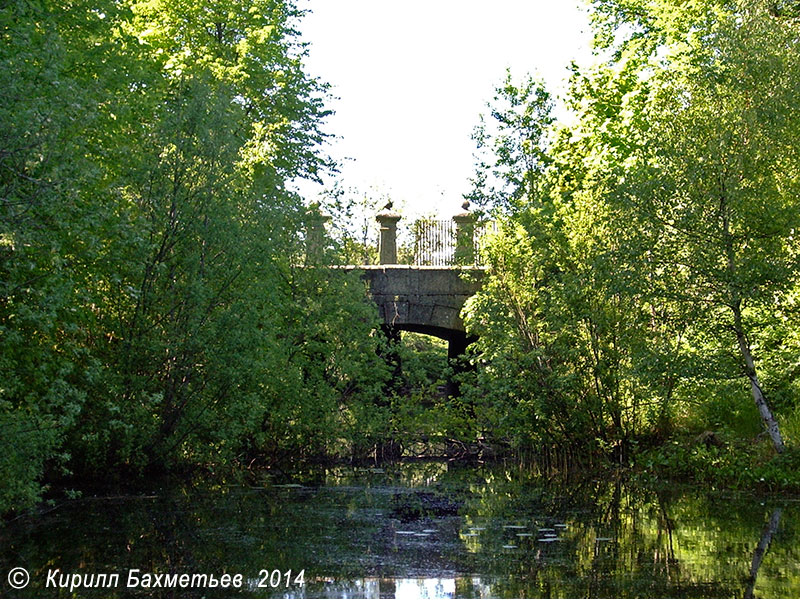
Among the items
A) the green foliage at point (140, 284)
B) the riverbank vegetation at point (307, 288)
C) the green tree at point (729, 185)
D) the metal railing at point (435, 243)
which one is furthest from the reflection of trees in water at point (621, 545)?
the metal railing at point (435, 243)

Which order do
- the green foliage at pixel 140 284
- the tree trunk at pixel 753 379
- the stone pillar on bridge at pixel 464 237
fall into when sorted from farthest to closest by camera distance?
the stone pillar on bridge at pixel 464 237, the tree trunk at pixel 753 379, the green foliage at pixel 140 284

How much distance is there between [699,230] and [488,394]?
18.2 feet

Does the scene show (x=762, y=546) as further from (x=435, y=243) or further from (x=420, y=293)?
(x=435, y=243)

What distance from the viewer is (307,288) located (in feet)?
64.8

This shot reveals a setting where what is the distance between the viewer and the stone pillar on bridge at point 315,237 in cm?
1959

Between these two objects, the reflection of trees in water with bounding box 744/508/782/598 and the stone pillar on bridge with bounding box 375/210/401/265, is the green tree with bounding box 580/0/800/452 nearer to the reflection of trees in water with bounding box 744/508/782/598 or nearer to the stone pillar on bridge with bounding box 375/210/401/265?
the reflection of trees in water with bounding box 744/508/782/598

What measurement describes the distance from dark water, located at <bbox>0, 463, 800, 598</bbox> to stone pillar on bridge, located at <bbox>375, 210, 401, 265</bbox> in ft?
35.1

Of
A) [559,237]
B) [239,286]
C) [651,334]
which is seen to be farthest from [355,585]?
[559,237]

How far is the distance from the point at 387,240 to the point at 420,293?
75.8 inches

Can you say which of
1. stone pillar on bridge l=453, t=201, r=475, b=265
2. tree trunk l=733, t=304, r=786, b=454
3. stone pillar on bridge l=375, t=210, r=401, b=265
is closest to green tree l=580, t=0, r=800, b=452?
tree trunk l=733, t=304, r=786, b=454

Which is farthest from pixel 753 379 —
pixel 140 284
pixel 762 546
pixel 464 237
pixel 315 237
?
pixel 464 237

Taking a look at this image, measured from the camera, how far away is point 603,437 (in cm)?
1714

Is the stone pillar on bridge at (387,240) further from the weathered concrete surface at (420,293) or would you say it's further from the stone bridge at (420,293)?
the weathered concrete surface at (420,293)

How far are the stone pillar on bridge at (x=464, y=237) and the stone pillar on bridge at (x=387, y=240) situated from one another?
1.47 m
